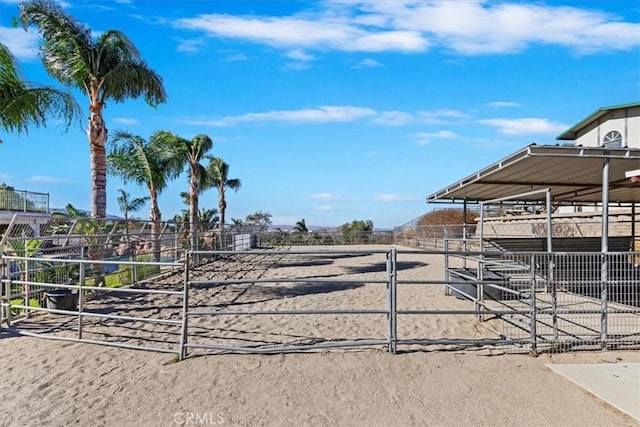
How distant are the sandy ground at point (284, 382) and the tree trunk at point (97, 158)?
6.12 metres

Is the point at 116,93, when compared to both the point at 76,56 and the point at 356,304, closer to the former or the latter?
the point at 76,56

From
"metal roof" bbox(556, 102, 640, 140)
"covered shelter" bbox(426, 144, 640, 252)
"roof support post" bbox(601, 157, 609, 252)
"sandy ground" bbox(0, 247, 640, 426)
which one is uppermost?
"metal roof" bbox(556, 102, 640, 140)

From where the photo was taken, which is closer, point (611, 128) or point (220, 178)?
point (611, 128)

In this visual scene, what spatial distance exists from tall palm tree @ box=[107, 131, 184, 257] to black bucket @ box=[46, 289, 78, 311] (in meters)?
12.4

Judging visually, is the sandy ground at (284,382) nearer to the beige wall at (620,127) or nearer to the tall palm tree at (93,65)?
the tall palm tree at (93,65)

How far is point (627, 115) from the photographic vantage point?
2200 centimetres

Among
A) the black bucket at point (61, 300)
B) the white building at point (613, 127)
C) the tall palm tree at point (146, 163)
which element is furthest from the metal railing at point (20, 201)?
the white building at point (613, 127)

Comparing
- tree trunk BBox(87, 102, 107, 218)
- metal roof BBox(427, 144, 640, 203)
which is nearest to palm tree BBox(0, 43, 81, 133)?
tree trunk BBox(87, 102, 107, 218)

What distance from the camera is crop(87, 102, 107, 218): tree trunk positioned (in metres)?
12.5

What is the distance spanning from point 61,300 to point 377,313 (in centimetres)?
629

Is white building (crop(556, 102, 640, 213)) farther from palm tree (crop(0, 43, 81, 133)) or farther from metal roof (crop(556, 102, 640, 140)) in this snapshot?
palm tree (crop(0, 43, 81, 133))

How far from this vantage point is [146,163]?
20047 millimetres

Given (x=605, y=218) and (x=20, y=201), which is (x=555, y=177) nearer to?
(x=605, y=218)

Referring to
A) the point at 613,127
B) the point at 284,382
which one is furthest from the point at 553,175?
the point at 613,127
